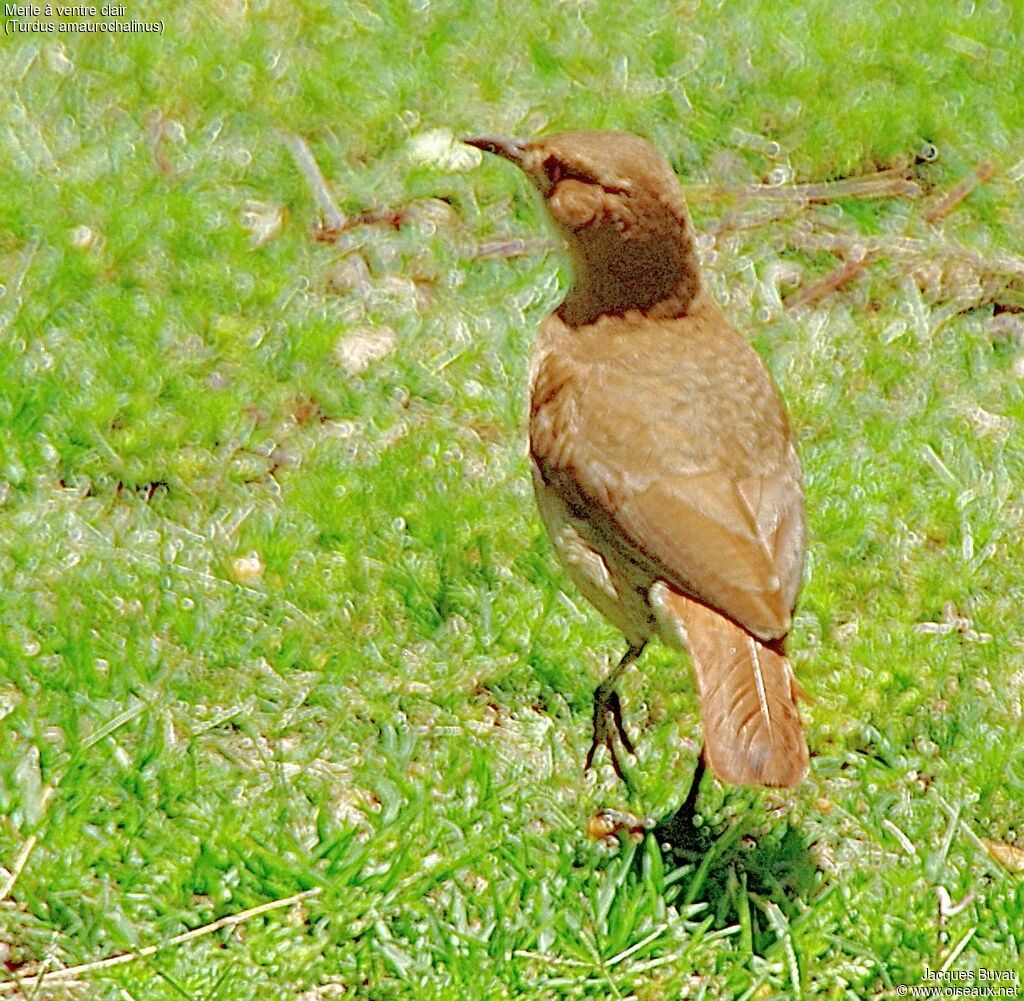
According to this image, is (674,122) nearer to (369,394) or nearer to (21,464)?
(369,394)

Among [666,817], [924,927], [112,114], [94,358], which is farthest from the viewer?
[112,114]

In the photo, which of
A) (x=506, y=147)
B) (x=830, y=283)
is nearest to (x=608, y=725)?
(x=506, y=147)

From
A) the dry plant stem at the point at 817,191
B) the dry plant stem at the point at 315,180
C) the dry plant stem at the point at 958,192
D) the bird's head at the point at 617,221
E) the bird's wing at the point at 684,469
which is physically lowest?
the dry plant stem at the point at 958,192

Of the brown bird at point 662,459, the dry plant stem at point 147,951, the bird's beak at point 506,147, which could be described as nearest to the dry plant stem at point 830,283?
the brown bird at point 662,459

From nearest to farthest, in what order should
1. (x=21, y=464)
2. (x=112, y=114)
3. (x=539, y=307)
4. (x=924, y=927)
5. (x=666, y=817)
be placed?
(x=924, y=927)
(x=666, y=817)
(x=21, y=464)
(x=539, y=307)
(x=112, y=114)

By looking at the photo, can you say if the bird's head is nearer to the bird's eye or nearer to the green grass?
the bird's eye

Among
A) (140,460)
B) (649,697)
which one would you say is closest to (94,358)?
(140,460)

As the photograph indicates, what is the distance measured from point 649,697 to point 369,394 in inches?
63.8

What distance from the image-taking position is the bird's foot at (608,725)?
509 cm

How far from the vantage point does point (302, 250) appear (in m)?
7.12

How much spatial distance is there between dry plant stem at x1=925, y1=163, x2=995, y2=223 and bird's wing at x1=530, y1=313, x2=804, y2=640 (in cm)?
250

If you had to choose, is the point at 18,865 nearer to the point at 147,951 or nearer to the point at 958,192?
the point at 147,951

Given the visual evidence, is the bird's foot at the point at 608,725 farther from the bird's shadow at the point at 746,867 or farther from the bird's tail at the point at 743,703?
the bird's tail at the point at 743,703

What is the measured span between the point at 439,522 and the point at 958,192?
270 cm
